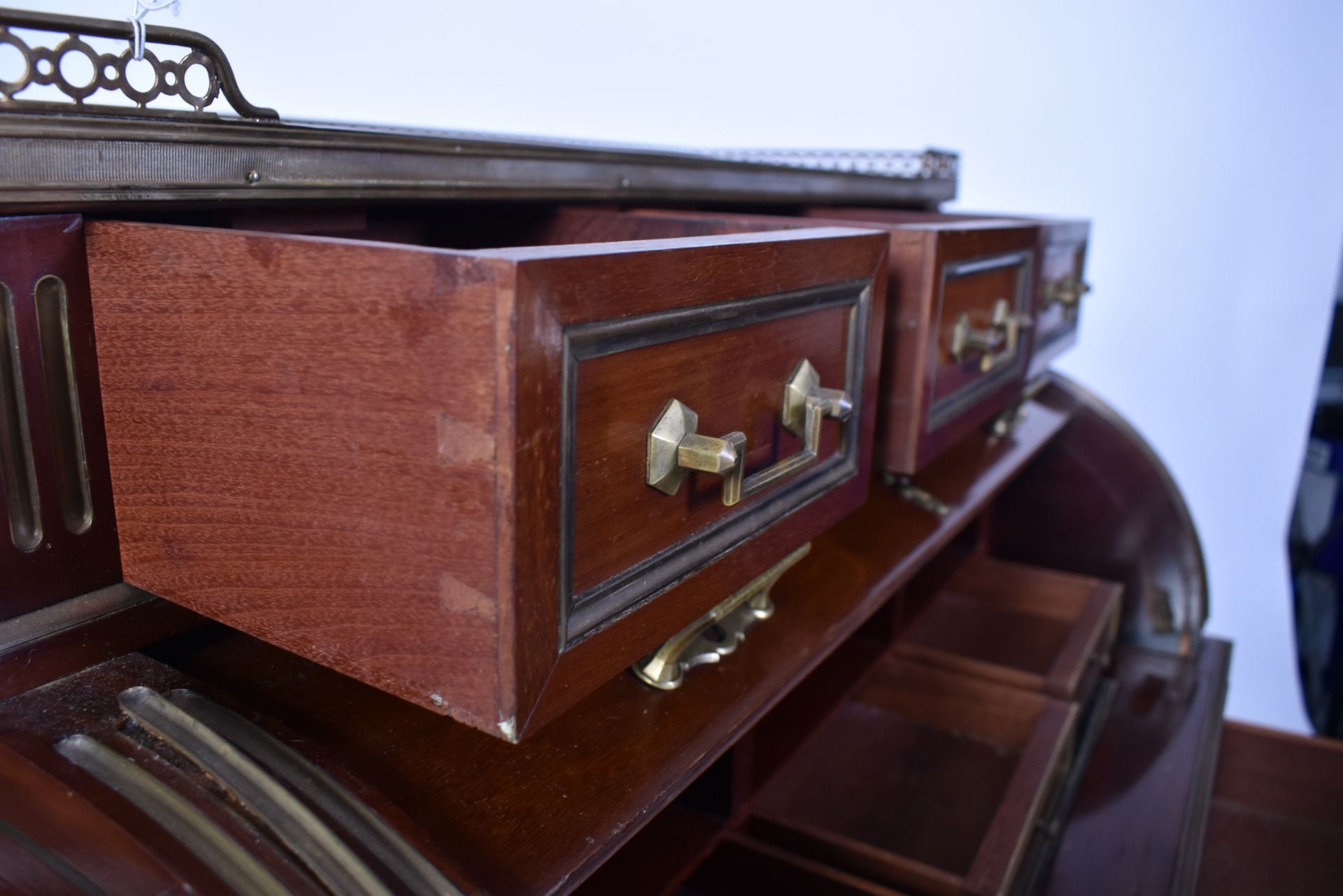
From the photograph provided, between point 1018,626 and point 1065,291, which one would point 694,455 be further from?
point 1018,626

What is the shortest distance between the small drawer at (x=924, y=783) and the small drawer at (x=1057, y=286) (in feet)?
1.21

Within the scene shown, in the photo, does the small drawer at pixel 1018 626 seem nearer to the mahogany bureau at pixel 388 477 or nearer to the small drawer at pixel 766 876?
the small drawer at pixel 766 876

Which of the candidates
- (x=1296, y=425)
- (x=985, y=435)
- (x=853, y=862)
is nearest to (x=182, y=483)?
(x=853, y=862)

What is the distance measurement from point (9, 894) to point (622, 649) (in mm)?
255

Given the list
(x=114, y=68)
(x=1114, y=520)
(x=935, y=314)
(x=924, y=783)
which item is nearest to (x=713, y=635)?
(x=935, y=314)

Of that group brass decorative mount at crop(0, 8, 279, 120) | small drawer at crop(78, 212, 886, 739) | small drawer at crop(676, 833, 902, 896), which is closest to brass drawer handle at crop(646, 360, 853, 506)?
small drawer at crop(78, 212, 886, 739)

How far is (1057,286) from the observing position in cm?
112

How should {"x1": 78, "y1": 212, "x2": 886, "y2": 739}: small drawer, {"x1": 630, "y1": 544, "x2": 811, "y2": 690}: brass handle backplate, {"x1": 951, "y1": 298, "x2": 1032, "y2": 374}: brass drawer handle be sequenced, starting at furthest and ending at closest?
1. {"x1": 951, "y1": 298, "x2": 1032, "y2": 374}: brass drawer handle
2. {"x1": 630, "y1": 544, "x2": 811, "y2": 690}: brass handle backplate
3. {"x1": 78, "y1": 212, "x2": 886, "y2": 739}: small drawer

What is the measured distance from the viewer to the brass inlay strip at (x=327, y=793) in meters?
0.42

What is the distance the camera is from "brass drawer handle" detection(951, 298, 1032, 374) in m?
0.83

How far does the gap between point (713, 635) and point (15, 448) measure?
14.9 inches

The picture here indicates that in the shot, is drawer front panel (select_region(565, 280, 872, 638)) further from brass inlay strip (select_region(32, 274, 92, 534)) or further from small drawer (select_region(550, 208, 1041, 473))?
brass inlay strip (select_region(32, 274, 92, 534))

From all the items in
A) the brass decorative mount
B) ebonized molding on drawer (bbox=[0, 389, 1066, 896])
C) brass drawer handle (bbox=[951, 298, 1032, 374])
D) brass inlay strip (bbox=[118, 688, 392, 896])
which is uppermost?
the brass decorative mount

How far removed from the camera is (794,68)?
7.09ft
